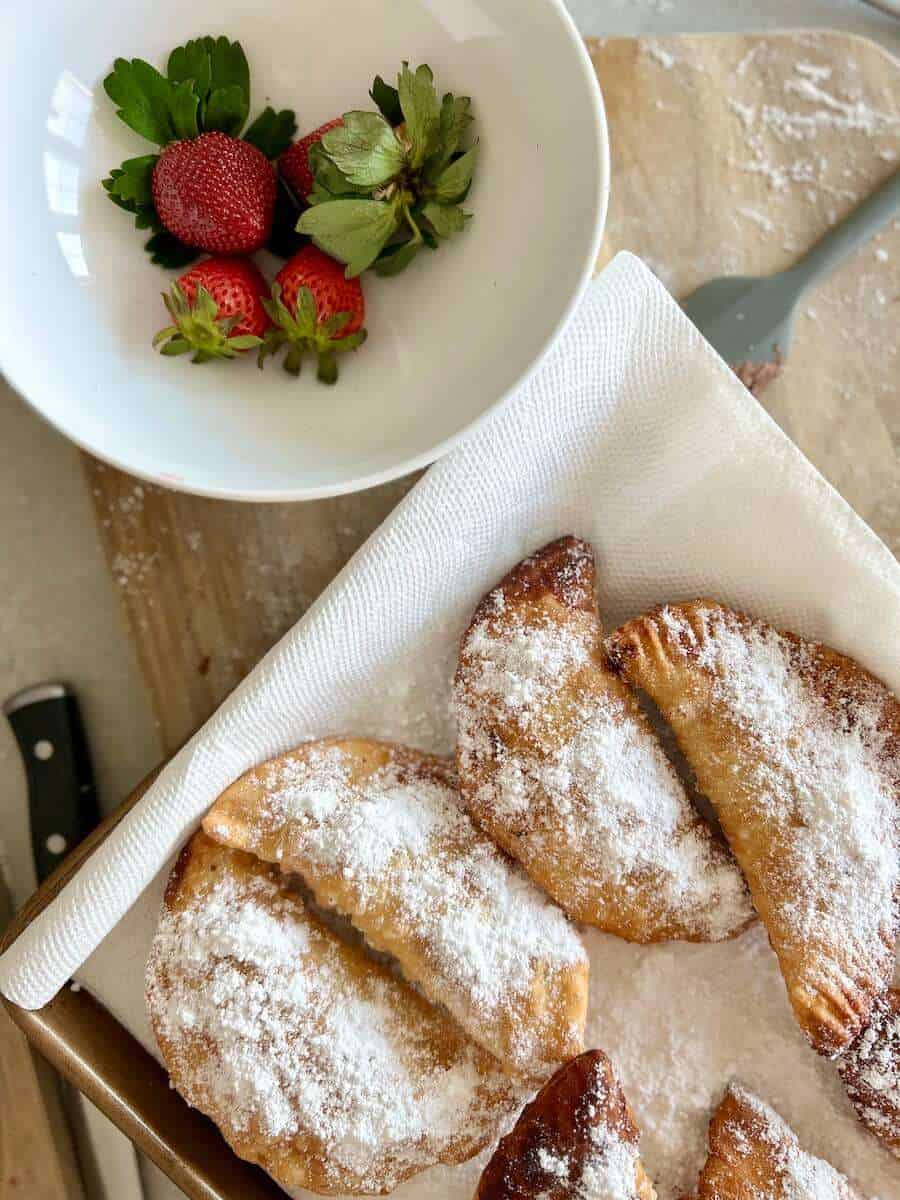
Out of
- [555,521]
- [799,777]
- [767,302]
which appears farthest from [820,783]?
[767,302]

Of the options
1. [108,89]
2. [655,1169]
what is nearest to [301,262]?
[108,89]

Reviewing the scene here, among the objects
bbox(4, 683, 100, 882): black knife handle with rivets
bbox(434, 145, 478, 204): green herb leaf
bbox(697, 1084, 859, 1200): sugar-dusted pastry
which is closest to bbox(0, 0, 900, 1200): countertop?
bbox(4, 683, 100, 882): black knife handle with rivets

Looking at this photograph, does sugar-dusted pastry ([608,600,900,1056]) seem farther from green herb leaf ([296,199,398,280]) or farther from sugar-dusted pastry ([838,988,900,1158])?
green herb leaf ([296,199,398,280])

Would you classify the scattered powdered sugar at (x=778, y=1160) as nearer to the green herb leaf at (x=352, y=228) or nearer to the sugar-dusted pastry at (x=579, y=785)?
the sugar-dusted pastry at (x=579, y=785)

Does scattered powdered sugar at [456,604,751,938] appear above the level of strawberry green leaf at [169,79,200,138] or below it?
below

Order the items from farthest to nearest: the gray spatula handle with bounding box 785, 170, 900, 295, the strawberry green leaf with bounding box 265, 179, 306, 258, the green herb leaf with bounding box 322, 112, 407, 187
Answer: the gray spatula handle with bounding box 785, 170, 900, 295 → the strawberry green leaf with bounding box 265, 179, 306, 258 → the green herb leaf with bounding box 322, 112, 407, 187

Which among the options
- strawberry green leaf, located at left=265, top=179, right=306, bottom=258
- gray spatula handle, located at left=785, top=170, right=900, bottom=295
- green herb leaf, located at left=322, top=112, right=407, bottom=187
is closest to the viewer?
green herb leaf, located at left=322, top=112, right=407, bottom=187

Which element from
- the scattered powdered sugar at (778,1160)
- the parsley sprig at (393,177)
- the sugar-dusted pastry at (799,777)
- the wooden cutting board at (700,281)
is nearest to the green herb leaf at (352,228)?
the parsley sprig at (393,177)

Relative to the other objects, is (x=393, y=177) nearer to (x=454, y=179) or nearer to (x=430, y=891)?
(x=454, y=179)
